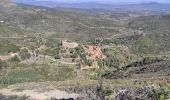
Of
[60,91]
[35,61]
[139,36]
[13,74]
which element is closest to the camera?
[60,91]

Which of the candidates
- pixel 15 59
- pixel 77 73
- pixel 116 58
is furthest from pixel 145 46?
pixel 77 73

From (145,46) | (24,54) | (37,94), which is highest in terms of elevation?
(37,94)

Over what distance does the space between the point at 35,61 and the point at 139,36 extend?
6393 centimetres

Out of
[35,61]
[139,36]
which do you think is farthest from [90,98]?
[139,36]

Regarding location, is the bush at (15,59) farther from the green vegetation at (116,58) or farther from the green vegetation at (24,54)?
the green vegetation at (116,58)

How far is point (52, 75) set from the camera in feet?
169

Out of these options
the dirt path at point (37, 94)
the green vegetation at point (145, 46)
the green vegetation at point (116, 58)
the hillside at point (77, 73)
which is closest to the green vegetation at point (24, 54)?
the hillside at point (77, 73)

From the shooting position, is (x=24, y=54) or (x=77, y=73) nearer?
(x=77, y=73)

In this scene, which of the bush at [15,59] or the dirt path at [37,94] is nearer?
the dirt path at [37,94]

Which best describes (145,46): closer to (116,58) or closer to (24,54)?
(116,58)

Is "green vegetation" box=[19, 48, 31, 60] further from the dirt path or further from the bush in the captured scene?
Result: the dirt path

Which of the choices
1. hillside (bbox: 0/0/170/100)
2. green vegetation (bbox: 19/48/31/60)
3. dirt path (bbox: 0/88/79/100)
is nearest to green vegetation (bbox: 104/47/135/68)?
hillside (bbox: 0/0/170/100)

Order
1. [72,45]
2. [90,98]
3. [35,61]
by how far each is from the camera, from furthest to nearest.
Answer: [72,45]
[35,61]
[90,98]

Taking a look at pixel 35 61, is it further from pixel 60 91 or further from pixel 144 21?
pixel 144 21
